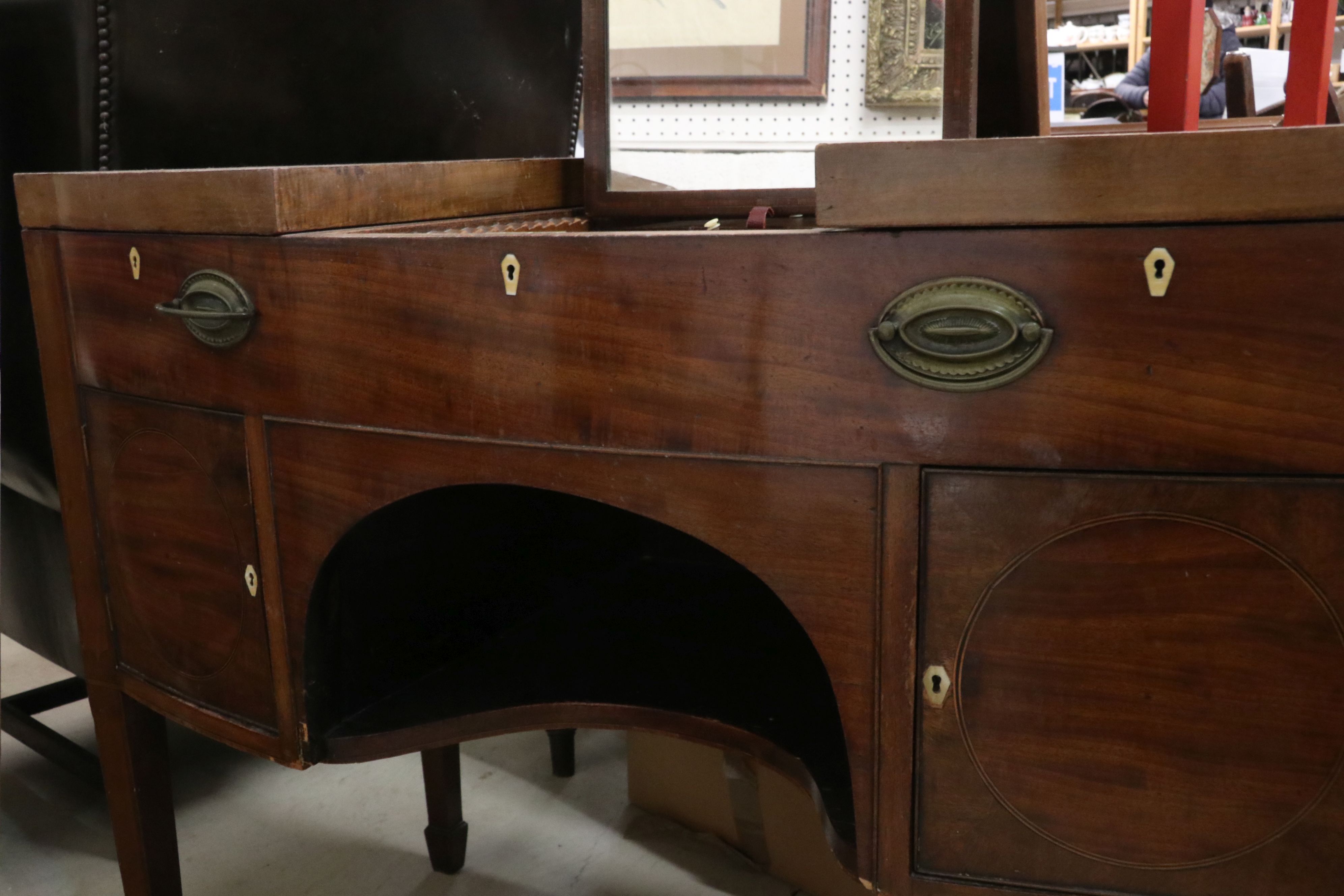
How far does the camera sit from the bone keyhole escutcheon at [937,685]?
2.16ft

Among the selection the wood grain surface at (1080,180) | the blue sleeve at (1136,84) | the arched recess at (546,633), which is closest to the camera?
the wood grain surface at (1080,180)

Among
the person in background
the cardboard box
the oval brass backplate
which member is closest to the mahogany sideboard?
→ the oval brass backplate

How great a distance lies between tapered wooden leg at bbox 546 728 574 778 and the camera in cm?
159

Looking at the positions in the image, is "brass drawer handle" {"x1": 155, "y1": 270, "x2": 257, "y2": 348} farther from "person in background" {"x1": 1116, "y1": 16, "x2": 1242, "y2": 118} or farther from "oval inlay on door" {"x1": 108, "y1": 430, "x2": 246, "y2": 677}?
"person in background" {"x1": 1116, "y1": 16, "x2": 1242, "y2": 118}

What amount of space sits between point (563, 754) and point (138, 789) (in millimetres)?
662

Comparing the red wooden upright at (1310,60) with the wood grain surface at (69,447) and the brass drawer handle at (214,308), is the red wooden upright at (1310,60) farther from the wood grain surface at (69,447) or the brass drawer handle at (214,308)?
Answer: the wood grain surface at (69,447)

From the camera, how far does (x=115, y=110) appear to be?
1142mm

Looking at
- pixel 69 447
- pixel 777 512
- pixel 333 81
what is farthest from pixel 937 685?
pixel 333 81

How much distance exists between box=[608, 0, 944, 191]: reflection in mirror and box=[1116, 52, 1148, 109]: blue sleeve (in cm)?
147

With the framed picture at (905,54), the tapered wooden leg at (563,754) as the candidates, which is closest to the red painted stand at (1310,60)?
the framed picture at (905,54)

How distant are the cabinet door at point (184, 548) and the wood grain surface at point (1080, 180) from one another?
1.59 ft

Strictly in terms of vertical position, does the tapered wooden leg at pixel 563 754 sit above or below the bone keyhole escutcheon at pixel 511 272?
below

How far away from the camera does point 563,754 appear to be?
160cm

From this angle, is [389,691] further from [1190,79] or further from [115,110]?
[1190,79]
